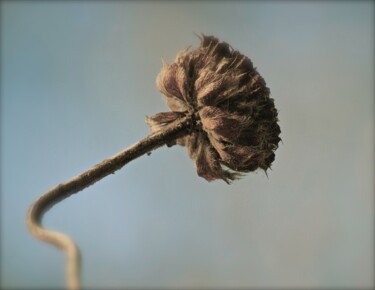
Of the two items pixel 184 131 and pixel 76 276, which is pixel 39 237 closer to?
pixel 76 276

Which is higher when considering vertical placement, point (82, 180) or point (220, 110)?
point (220, 110)

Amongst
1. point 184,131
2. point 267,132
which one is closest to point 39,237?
point 184,131

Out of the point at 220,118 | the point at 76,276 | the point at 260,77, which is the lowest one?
the point at 76,276

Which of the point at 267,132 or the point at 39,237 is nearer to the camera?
the point at 39,237

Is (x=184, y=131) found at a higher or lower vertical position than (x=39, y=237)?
higher

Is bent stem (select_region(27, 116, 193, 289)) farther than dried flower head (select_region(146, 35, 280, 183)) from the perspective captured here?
No
